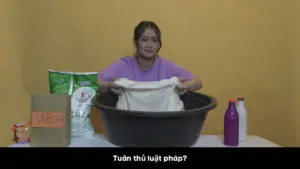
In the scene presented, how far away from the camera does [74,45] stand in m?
1.51

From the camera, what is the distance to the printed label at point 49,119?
1.06 metres

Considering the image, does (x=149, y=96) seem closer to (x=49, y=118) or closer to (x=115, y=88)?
(x=115, y=88)

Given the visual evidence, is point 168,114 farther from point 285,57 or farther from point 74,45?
point 285,57

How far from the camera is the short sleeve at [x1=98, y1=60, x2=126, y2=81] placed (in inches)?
51.1

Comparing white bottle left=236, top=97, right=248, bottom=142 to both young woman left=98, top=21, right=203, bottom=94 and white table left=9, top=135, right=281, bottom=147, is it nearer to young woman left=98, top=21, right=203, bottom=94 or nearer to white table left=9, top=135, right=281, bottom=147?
white table left=9, top=135, right=281, bottom=147

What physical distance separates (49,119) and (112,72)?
351 mm

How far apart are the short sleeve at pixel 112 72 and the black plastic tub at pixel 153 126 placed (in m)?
0.22

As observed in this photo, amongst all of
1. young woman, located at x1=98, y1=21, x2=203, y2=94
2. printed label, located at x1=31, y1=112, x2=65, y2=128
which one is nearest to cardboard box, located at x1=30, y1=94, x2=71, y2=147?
printed label, located at x1=31, y1=112, x2=65, y2=128

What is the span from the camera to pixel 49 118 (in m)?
1.06
